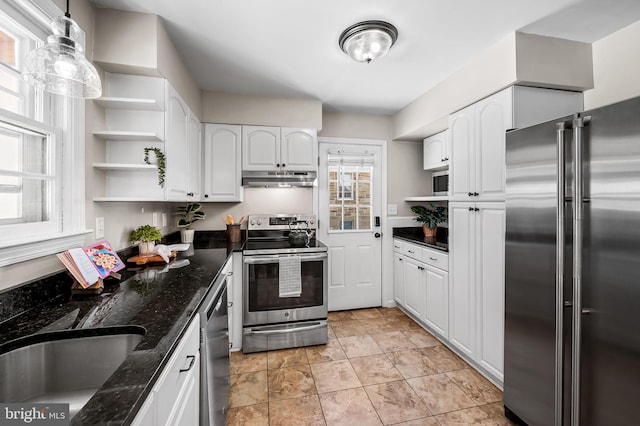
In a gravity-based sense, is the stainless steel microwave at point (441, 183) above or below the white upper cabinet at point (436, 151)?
below

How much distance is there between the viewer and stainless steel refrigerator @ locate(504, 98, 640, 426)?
1124mm

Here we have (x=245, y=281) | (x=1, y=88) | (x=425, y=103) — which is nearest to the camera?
(x=1, y=88)

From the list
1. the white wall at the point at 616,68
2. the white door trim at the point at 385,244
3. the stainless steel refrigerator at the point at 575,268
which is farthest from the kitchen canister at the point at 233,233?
the white wall at the point at 616,68

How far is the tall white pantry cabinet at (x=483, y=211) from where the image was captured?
1903mm

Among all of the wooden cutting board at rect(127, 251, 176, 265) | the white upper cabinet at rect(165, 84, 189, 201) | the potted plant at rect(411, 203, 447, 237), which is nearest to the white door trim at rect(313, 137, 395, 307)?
the potted plant at rect(411, 203, 447, 237)

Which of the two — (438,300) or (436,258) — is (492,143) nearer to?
(436,258)

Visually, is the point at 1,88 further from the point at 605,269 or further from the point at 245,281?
the point at 605,269

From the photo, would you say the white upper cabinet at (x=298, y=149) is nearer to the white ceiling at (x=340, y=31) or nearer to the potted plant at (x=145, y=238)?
the white ceiling at (x=340, y=31)

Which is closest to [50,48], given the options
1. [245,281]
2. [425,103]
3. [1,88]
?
[1,88]

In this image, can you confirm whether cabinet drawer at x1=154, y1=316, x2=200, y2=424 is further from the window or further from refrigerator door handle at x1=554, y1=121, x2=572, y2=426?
refrigerator door handle at x1=554, y1=121, x2=572, y2=426

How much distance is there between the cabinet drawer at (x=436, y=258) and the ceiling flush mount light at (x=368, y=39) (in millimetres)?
1776

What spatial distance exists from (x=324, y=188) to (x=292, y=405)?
7.24 feet

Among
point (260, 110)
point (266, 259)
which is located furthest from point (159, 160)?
point (260, 110)

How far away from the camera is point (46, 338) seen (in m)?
0.90
